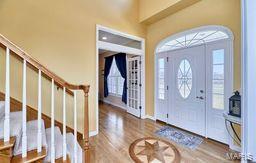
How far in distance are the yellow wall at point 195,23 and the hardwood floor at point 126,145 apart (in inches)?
41.5

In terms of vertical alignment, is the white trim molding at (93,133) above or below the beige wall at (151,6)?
below

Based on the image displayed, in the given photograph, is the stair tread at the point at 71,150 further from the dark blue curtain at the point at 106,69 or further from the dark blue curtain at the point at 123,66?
the dark blue curtain at the point at 106,69

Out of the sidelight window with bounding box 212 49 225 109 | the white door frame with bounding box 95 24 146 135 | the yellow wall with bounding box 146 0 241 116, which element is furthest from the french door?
the sidelight window with bounding box 212 49 225 109

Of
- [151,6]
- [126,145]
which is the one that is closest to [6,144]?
[126,145]

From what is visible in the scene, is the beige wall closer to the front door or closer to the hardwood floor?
the front door

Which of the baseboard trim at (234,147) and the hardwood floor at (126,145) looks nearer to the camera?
the hardwood floor at (126,145)

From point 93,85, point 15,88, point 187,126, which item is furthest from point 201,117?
point 15,88

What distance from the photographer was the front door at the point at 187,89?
3223 millimetres

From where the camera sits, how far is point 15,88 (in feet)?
7.90

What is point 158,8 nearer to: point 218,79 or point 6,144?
point 218,79

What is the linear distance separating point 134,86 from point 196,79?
2.18 m

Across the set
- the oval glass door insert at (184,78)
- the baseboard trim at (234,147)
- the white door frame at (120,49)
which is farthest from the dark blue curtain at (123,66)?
the baseboard trim at (234,147)

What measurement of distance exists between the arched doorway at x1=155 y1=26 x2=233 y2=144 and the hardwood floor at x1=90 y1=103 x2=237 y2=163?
417 mm

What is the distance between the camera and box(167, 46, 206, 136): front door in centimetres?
322
